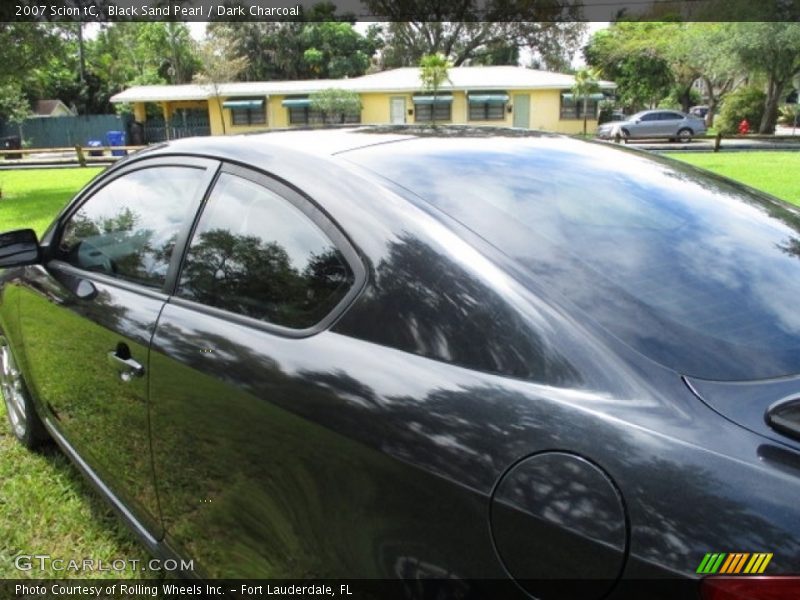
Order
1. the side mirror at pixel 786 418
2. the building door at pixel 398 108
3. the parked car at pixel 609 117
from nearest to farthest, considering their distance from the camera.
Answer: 1. the side mirror at pixel 786 418
2. the building door at pixel 398 108
3. the parked car at pixel 609 117

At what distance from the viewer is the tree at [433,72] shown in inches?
1336

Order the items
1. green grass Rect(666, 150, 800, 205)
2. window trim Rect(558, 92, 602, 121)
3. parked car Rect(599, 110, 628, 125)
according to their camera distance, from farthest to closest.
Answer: parked car Rect(599, 110, 628, 125) < window trim Rect(558, 92, 602, 121) < green grass Rect(666, 150, 800, 205)

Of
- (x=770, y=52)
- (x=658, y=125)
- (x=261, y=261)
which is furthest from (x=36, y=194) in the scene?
(x=770, y=52)

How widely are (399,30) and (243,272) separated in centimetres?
5999

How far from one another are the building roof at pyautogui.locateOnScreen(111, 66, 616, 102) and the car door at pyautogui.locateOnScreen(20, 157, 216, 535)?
34451 millimetres

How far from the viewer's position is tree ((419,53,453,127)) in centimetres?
3394

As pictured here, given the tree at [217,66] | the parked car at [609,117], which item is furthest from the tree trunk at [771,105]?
the tree at [217,66]

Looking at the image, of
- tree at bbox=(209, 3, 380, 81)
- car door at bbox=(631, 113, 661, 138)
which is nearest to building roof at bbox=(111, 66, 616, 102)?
car door at bbox=(631, 113, 661, 138)

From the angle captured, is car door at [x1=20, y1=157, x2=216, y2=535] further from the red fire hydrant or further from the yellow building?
the red fire hydrant

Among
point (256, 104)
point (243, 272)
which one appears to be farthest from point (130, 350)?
point (256, 104)

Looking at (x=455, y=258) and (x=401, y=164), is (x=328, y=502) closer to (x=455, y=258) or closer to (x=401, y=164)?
(x=455, y=258)

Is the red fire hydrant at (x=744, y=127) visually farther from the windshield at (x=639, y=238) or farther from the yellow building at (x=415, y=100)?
the windshield at (x=639, y=238)

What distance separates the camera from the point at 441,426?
1.37 m

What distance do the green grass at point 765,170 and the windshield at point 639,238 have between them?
8.72 m
